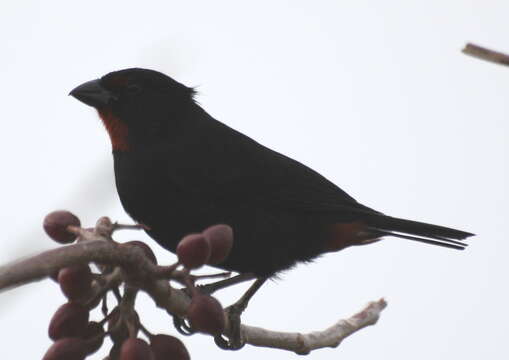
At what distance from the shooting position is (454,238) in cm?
381

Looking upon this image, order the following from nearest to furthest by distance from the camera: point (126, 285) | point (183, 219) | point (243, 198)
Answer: point (126, 285), point (183, 219), point (243, 198)

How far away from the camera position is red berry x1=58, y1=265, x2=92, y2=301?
1.61 meters

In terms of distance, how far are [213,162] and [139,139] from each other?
384 millimetres

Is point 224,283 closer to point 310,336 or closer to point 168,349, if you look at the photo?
point 310,336

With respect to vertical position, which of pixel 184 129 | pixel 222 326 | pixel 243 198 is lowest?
pixel 222 326

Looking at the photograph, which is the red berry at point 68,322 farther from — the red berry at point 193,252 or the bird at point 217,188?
the bird at point 217,188

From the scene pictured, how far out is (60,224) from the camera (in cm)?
185

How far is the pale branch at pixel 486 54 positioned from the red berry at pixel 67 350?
106cm

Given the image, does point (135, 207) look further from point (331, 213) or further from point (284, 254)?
point (331, 213)

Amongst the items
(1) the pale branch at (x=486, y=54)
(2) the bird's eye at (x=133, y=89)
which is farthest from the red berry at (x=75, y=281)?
(2) the bird's eye at (x=133, y=89)

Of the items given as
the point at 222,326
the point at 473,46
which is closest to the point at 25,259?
the point at 222,326

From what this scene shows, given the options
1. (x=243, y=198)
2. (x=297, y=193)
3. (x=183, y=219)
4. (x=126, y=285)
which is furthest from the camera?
(x=297, y=193)

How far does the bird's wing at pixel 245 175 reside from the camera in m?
3.55

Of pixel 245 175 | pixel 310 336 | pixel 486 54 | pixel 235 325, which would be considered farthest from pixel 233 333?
pixel 486 54
